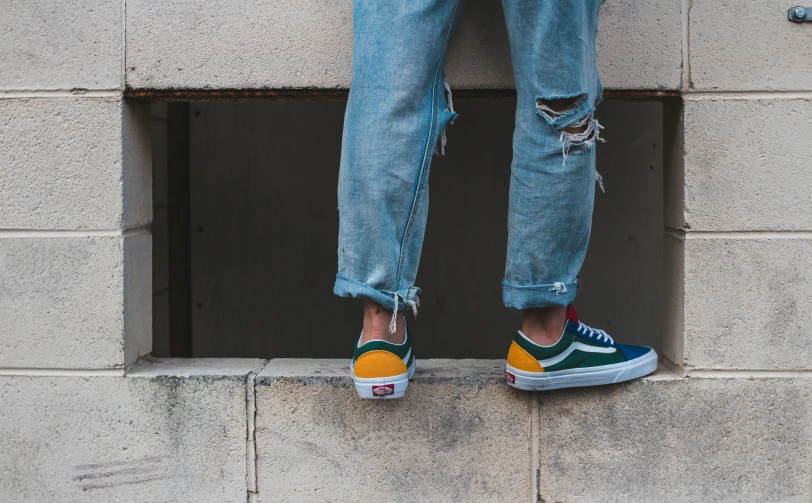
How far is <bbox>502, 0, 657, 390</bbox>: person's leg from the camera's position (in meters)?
1.83

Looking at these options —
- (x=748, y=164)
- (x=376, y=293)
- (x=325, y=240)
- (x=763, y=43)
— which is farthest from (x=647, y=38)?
(x=325, y=240)

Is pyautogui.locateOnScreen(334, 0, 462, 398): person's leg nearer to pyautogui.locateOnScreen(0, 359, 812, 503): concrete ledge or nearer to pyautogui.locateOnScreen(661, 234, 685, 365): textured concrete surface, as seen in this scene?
pyautogui.locateOnScreen(0, 359, 812, 503): concrete ledge

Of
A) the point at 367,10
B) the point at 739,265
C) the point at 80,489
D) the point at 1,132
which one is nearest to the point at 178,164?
the point at 1,132

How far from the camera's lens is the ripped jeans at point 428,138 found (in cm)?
184

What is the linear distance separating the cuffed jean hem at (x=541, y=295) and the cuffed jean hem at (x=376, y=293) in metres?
0.27

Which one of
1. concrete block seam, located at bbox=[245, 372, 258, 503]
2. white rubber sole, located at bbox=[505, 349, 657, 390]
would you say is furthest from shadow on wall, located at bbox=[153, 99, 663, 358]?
concrete block seam, located at bbox=[245, 372, 258, 503]

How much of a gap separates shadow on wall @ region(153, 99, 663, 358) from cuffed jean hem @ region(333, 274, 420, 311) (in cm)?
247

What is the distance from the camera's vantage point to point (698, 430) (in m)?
2.17

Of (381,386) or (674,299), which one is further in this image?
(674,299)

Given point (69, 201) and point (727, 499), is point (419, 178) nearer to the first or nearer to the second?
point (69, 201)

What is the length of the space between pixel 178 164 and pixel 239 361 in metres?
2.35

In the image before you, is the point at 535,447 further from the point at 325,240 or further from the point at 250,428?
the point at 325,240

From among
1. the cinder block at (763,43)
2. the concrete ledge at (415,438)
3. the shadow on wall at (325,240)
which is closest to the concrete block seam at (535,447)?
the concrete ledge at (415,438)

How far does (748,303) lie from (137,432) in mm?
1854
